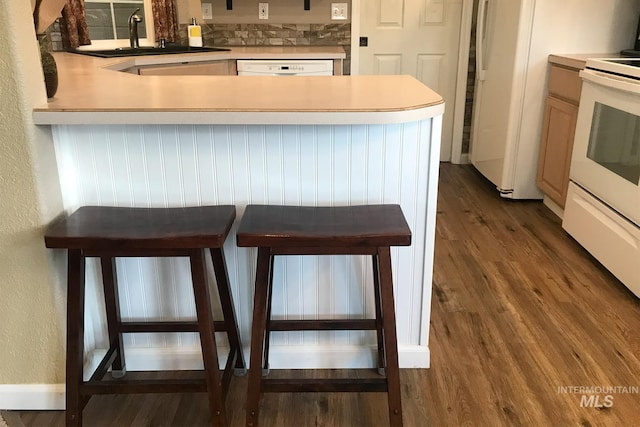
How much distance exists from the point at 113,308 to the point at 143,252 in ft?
1.45

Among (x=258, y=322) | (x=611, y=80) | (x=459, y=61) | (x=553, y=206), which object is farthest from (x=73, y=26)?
(x=553, y=206)

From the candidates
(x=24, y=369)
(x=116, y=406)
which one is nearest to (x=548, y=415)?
(x=116, y=406)

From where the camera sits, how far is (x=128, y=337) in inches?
74.7

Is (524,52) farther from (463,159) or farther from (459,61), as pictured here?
(463,159)

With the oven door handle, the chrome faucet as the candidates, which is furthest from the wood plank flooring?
the chrome faucet

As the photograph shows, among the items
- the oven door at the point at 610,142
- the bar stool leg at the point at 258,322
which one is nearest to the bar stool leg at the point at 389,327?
the bar stool leg at the point at 258,322

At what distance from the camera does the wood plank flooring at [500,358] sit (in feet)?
5.63

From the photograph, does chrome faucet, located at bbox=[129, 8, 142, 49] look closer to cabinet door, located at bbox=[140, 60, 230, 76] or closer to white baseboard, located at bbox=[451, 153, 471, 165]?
cabinet door, located at bbox=[140, 60, 230, 76]

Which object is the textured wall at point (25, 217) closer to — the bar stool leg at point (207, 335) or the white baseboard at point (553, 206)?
the bar stool leg at point (207, 335)

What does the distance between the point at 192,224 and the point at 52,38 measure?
9.00 feet

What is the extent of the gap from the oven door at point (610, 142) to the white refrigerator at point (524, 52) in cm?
58

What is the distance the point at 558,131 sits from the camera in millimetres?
3203

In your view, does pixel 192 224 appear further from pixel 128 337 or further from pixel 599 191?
pixel 599 191

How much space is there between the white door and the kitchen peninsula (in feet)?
8.07
